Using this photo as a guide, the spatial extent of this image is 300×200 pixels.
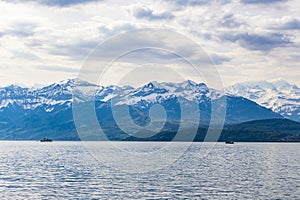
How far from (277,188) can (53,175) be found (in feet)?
A: 202

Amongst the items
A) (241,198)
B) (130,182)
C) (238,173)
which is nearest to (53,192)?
(130,182)

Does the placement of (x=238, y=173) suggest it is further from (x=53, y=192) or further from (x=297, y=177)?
(x=53, y=192)

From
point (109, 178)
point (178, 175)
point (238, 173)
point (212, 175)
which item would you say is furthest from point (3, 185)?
point (238, 173)

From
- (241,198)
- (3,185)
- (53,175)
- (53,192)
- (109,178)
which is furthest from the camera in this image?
(53,175)

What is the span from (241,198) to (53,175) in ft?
203

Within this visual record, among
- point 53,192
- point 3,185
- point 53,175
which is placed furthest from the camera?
point 53,175

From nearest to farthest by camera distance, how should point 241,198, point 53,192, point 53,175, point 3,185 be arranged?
Result: 1. point 241,198
2. point 53,192
3. point 3,185
4. point 53,175

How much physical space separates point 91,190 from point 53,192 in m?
7.96

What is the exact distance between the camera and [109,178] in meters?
127

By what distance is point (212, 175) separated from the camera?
446 feet

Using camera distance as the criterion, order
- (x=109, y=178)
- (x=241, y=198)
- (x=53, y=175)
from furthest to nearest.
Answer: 1. (x=53, y=175)
2. (x=109, y=178)
3. (x=241, y=198)

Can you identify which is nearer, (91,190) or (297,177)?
(91,190)

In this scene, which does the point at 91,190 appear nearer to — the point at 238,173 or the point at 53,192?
the point at 53,192

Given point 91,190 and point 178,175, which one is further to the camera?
point 178,175
